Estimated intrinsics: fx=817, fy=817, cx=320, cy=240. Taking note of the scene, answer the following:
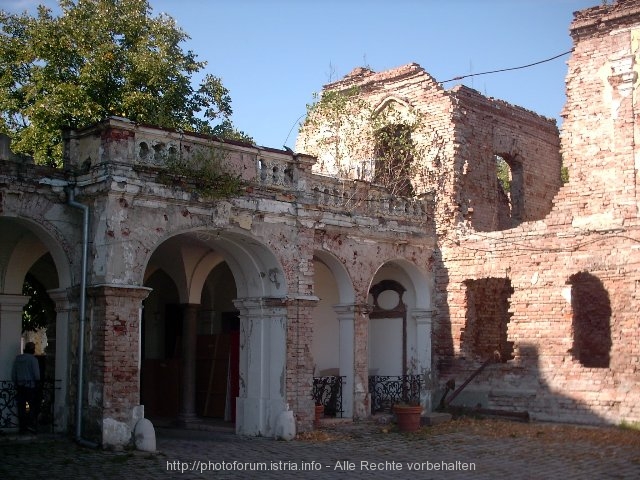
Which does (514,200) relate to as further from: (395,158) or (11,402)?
(11,402)

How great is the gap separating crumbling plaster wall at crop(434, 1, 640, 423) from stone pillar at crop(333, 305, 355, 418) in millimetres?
2897

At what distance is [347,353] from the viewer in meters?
16.8

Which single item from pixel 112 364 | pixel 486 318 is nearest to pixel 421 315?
pixel 486 318

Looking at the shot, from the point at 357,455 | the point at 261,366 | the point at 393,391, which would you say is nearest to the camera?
the point at 357,455

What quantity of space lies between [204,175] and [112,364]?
3.50m

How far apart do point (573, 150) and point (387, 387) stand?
6.53 metres

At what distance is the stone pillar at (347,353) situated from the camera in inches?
657

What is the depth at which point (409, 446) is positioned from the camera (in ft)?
46.0

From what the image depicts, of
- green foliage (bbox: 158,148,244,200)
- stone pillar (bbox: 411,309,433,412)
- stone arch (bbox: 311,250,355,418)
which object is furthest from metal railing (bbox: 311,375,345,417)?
green foliage (bbox: 158,148,244,200)

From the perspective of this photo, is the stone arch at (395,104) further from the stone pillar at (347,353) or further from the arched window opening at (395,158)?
the stone pillar at (347,353)

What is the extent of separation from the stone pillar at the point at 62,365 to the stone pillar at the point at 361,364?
19.3ft

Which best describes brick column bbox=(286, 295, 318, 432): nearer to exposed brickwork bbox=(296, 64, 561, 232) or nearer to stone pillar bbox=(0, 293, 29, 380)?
stone pillar bbox=(0, 293, 29, 380)

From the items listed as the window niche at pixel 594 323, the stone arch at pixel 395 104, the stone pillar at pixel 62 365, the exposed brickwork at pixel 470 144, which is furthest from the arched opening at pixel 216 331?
the window niche at pixel 594 323

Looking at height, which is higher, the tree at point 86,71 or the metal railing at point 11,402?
the tree at point 86,71
